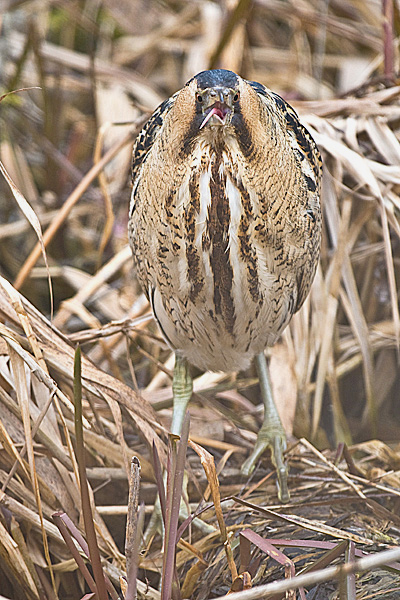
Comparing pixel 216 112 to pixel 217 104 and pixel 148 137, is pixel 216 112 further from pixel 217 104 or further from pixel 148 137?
pixel 148 137

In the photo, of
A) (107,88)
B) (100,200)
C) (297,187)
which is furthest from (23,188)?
(297,187)

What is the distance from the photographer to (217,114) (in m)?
1.22

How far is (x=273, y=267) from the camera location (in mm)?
1491

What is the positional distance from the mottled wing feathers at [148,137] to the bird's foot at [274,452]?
2.18ft

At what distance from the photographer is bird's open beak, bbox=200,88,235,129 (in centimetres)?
122

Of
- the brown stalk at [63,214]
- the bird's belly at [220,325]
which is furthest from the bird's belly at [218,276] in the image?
the brown stalk at [63,214]

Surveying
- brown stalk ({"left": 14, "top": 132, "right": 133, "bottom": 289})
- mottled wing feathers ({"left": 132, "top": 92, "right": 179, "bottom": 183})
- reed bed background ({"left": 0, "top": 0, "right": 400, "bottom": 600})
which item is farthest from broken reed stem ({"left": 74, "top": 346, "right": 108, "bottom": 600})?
brown stalk ({"left": 14, "top": 132, "right": 133, "bottom": 289})

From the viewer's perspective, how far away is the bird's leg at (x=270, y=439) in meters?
1.69

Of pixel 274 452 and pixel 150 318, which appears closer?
pixel 274 452

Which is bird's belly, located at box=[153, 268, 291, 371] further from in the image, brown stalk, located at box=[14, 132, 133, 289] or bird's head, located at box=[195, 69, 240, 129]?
brown stalk, located at box=[14, 132, 133, 289]

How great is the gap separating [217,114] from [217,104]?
17 mm

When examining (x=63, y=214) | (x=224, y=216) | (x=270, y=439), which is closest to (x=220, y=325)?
(x=224, y=216)

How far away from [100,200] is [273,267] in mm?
1494

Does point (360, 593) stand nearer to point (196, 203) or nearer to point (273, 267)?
point (273, 267)
